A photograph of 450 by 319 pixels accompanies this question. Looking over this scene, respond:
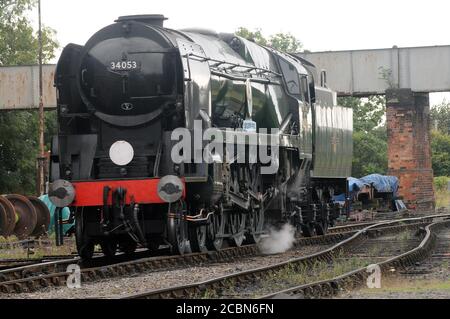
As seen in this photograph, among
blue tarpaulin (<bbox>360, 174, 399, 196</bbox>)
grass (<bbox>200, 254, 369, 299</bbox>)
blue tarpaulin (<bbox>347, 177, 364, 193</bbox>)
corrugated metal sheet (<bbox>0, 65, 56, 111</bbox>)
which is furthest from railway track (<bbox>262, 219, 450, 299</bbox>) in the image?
corrugated metal sheet (<bbox>0, 65, 56, 111</bbox>)

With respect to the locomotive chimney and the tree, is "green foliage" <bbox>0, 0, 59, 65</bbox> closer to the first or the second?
the tree

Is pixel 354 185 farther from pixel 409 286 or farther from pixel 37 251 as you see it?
pixel 409 286

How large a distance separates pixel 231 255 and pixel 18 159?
26326 mm

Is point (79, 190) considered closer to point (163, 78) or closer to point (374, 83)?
point (163, 78)

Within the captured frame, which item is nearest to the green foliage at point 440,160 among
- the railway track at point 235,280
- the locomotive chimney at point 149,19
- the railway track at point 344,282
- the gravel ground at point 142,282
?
the railway track at point 235,280

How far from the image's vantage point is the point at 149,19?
1370 cm

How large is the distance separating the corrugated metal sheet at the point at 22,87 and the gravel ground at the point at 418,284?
20.6 meters

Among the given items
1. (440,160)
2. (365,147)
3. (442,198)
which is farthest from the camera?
(440,160)

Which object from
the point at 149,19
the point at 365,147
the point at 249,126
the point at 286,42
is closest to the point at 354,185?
the point at 249,126

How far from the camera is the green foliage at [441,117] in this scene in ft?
293

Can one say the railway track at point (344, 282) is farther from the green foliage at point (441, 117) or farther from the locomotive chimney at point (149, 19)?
the green foliage at point (441, 117)

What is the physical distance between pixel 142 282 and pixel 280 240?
670cm

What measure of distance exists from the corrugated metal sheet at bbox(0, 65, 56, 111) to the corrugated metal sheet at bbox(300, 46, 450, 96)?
9.04 m
